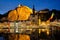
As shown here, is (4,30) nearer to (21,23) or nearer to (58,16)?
(21,23)

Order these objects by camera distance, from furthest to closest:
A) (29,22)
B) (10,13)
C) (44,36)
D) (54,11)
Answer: (10,13), (54,11), (44,36), (29,22)

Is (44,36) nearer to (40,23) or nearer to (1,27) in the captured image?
(40,23)

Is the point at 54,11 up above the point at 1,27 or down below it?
above

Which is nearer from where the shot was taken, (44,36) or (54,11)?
(44,36)

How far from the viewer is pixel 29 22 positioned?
975 cm

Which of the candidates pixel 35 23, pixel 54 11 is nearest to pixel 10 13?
pixel 54 11

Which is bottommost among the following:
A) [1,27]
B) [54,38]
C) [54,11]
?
[54,38]

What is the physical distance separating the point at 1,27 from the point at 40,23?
7.06ft

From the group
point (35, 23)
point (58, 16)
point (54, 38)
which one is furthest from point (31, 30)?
point (58, 16)

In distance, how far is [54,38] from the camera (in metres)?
10.3

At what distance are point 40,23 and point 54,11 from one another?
2.40 m

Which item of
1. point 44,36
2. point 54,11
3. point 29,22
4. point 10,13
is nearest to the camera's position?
point 29,22

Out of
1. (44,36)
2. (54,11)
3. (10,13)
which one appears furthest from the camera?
(10,13)

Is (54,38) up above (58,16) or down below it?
below
